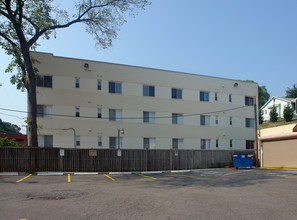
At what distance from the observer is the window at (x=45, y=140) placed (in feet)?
85.8

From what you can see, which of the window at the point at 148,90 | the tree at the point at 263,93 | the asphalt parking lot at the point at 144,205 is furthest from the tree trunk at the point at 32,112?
the tree at the point at 263,93

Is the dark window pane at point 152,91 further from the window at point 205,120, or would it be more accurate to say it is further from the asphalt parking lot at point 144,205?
the asphalt parking lot at point 144,205

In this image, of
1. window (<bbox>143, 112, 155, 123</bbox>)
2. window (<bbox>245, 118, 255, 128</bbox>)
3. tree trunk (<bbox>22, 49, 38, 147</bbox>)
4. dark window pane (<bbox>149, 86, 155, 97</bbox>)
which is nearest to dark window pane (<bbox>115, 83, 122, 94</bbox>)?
dark window pane (<bbox>149, 86, 155, 97</bbox>)

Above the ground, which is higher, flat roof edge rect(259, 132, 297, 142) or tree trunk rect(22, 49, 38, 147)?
tree trunk rect(22, 49, 38, 147)

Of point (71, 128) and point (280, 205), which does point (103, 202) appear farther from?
point (71, 128)

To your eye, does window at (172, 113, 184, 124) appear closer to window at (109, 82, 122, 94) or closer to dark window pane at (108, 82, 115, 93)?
window at (109, 82, 122, 94)

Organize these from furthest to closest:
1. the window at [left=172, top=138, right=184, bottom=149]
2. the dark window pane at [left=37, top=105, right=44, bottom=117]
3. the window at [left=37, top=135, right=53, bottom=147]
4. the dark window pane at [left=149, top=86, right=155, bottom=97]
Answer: the window at [left=172, top=138, right=184, bottom=149]
the dark window pane at [left=149, top=86, right=155, bottom=97]
the dark window pane at [left=37, top=105, right=44, bottom=117]
the window at [left=37, top=135, right=53, bottom=147]

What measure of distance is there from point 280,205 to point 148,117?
73.6 ft

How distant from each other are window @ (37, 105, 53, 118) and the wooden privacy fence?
23.0 feet

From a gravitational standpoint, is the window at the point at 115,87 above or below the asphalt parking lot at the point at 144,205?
above

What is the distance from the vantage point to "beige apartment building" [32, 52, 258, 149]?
87.9 feet

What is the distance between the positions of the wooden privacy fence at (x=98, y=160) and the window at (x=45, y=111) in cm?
701

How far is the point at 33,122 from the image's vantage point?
2120cm

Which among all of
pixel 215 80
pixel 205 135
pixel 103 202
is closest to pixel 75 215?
pixel 103 202
